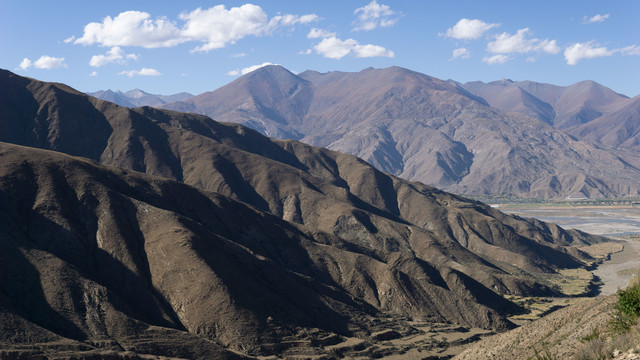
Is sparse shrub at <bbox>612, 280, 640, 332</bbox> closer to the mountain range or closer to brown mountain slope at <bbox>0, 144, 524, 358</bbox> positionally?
the mountain range

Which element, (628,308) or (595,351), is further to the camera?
(628,308)

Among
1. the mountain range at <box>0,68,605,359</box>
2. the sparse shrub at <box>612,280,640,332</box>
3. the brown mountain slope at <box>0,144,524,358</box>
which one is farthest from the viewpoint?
the mountain range at <box>0,68,605,359</box>

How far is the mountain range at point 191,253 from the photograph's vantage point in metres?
64.0

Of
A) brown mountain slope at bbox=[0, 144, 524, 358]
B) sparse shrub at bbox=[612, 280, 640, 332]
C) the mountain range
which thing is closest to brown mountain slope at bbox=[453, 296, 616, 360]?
sparse shrub at bbox=[612, 280, 640, 332]

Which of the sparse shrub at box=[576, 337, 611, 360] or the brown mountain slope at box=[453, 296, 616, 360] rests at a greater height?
the sparse shrub at box=[576, 337, 611, 360]

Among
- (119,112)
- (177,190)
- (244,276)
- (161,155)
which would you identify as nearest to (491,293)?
(244,276)

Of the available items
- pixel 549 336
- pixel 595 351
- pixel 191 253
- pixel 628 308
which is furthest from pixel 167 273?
pixel 595 351

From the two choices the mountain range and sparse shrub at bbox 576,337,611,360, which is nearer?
sparse shrub at bbox 576,337,611,360

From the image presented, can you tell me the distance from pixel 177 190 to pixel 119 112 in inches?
2715

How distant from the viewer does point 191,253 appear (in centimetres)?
7656

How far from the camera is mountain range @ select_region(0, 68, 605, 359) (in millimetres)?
64000

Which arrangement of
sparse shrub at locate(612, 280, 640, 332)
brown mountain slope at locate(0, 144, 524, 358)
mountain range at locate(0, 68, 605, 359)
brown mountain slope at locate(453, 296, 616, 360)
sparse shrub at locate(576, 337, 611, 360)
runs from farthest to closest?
mountain range at locate(0, 68, 605, 359) → brown mountain slope at locate(0, 144, 524, 358) → brown mountain slope at locate(453, 296, 616, 360) → sparse shrub at locate(612, 280, 640, 332) → sparse shrub at locate(576, 337, 611, 360)

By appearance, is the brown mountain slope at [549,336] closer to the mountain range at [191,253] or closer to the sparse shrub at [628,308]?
the sparse shrub at [628,308]

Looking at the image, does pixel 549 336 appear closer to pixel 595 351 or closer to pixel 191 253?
pixel 595 351
